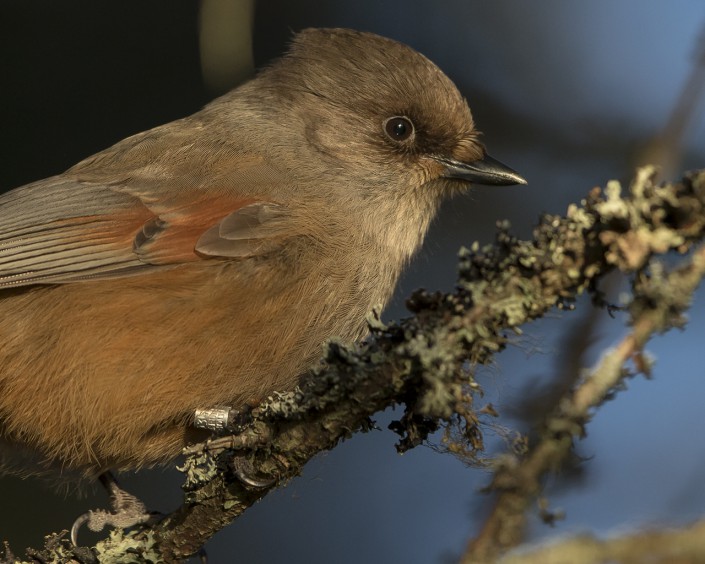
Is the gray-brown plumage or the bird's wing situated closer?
the gray-brown plumage

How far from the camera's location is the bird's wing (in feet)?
13.1

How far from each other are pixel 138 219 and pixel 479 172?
160 centimetres

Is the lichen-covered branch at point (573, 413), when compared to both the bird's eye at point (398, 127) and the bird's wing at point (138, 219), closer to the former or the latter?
the bird's wing at point (138, 219)

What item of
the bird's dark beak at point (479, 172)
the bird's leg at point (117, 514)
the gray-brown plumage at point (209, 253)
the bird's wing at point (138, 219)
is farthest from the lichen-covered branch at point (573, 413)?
the bird's dark beak at point (479, 172)

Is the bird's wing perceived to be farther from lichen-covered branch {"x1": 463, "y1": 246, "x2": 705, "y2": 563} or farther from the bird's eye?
lichen-covered branch {"x1": 463, "y1": 246, "x2": 705, "y2": 563}

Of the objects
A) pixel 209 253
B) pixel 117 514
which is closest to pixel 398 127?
pixel 209 253

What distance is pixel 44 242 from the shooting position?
13.5 ft

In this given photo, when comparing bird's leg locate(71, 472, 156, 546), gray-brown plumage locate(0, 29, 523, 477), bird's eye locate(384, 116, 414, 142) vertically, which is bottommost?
bird's leg locate(71, 472, 156, 546)

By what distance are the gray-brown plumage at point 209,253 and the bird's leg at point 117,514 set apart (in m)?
0.21

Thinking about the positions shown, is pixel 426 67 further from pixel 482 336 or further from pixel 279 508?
pixel 279 508

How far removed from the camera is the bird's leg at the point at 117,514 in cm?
421

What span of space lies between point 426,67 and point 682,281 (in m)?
2.71

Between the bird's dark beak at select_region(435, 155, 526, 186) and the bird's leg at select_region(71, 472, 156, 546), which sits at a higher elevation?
the bird's dark beak at select_region(435, 155, 526, 186)

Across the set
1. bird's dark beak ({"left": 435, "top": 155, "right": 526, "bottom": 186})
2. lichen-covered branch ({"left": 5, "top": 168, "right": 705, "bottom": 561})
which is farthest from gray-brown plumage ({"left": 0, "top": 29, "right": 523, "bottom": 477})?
lichen-covered branch ({"left": 5, "top": 168, "right": 705, "bottom": 561})
